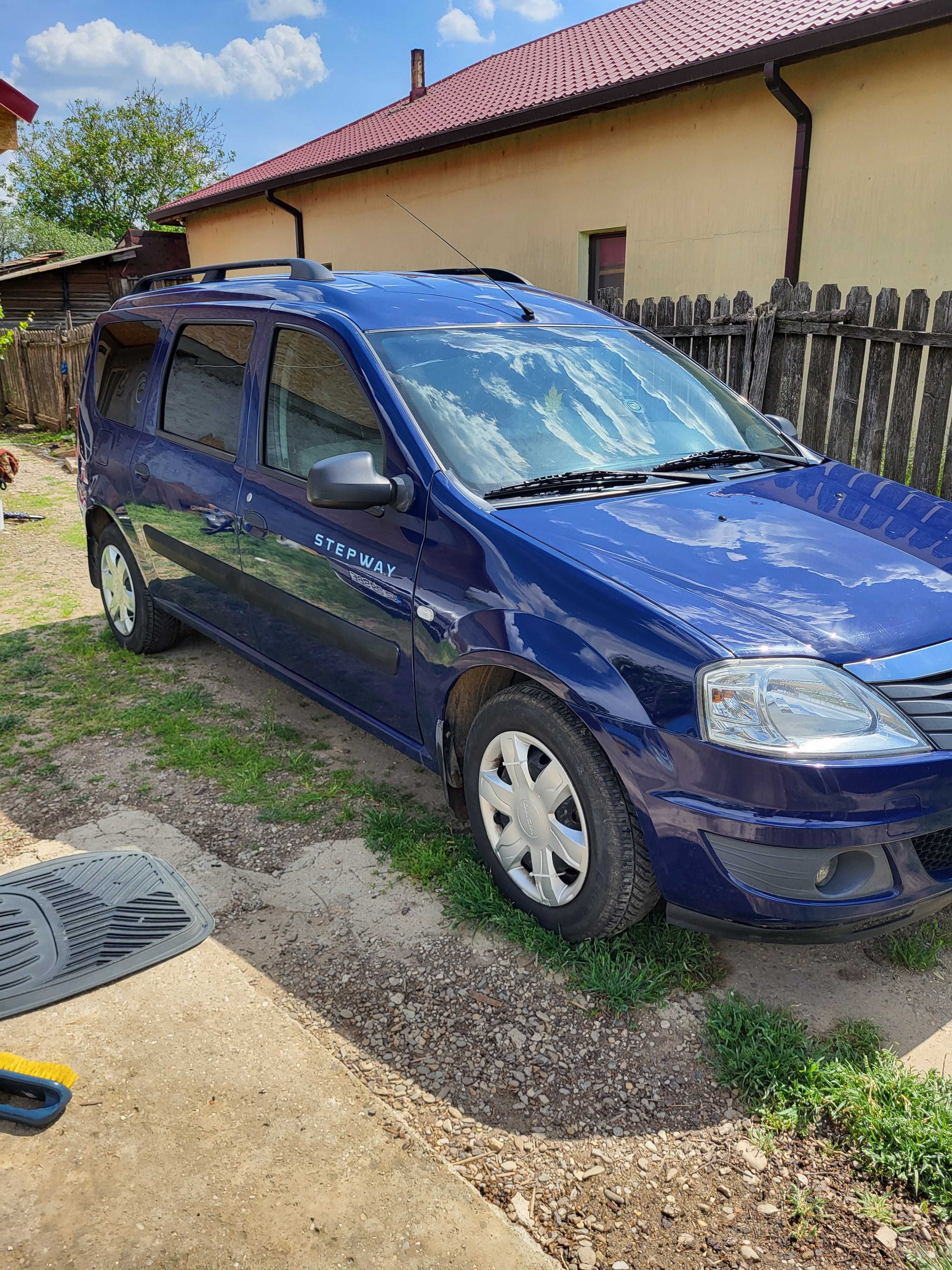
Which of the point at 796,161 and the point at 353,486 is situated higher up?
the point at 796,161

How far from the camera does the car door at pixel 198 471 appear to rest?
13.4 ft

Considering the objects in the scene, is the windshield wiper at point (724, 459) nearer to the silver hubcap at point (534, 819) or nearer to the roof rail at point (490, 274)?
the silver hubcap at point (534, 819)

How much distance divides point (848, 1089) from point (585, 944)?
2.53ft

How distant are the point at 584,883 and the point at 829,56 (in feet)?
31.7

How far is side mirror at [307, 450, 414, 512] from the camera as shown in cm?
306

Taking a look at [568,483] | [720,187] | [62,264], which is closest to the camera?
[568,483]

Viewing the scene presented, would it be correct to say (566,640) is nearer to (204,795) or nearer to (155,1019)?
(155,1019)

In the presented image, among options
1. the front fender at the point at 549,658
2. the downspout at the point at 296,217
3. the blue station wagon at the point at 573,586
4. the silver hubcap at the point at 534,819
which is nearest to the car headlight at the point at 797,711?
the blue station wagon at the point at 573,586

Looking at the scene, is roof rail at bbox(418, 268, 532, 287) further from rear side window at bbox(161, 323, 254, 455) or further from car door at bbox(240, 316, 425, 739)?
car door at bbox(240, 316, 425, 739)

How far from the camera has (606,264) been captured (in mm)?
12617

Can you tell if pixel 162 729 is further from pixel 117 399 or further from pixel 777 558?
pixel 777 558

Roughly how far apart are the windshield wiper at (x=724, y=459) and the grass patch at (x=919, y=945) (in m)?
1.66

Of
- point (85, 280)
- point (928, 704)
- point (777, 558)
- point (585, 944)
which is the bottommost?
point (585, 944)

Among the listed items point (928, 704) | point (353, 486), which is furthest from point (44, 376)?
point (928, 704)
